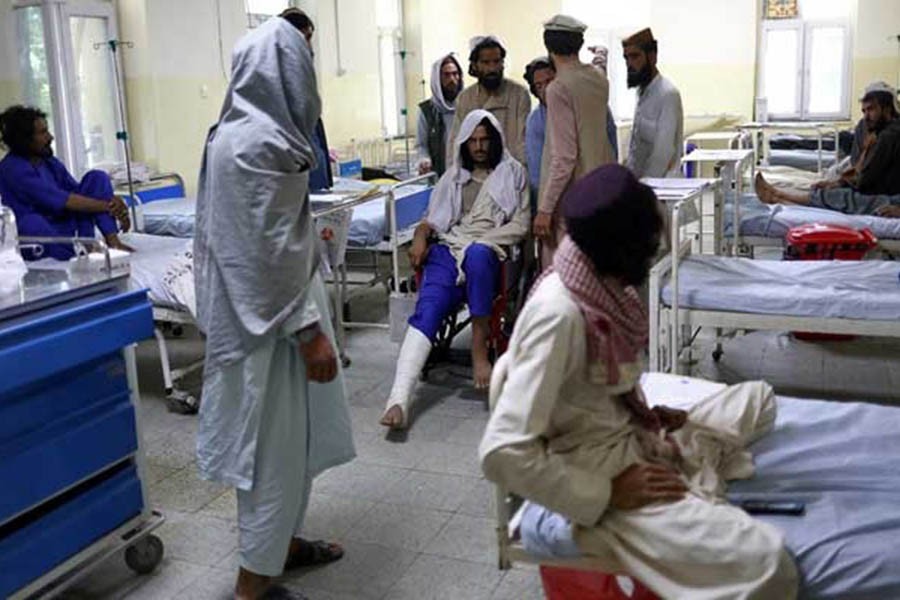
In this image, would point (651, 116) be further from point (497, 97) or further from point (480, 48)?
point (480, 48)

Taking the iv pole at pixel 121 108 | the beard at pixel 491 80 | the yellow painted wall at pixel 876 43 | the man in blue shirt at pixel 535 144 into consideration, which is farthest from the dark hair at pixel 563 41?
the yellow painted wall at pixel 876 43

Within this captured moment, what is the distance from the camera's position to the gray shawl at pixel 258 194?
2.14m

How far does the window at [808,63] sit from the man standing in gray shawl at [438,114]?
5.76m

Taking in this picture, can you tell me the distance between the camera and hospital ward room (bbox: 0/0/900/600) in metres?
1.75

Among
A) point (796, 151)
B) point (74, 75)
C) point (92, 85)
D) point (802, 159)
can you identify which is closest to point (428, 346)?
point (74, 75)

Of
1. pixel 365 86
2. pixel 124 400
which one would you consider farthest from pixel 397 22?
pixel 124 400

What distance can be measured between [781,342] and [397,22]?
5.61 meters

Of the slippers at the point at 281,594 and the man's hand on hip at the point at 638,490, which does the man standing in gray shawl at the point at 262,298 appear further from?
the man's hand on hip at the point at 638,490

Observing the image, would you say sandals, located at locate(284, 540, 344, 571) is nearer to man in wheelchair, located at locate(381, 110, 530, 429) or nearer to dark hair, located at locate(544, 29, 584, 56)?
man in wheelchair, located at locate(381, 110, 530, 429)

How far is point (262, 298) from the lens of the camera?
7.17ft

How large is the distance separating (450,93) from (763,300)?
7.58ft

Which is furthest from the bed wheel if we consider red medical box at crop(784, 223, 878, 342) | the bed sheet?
the bed sheet

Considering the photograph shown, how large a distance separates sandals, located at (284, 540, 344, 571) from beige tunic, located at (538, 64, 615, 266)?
5.62ft

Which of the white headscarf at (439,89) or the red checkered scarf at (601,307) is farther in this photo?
the white headscarf at (439,89)
